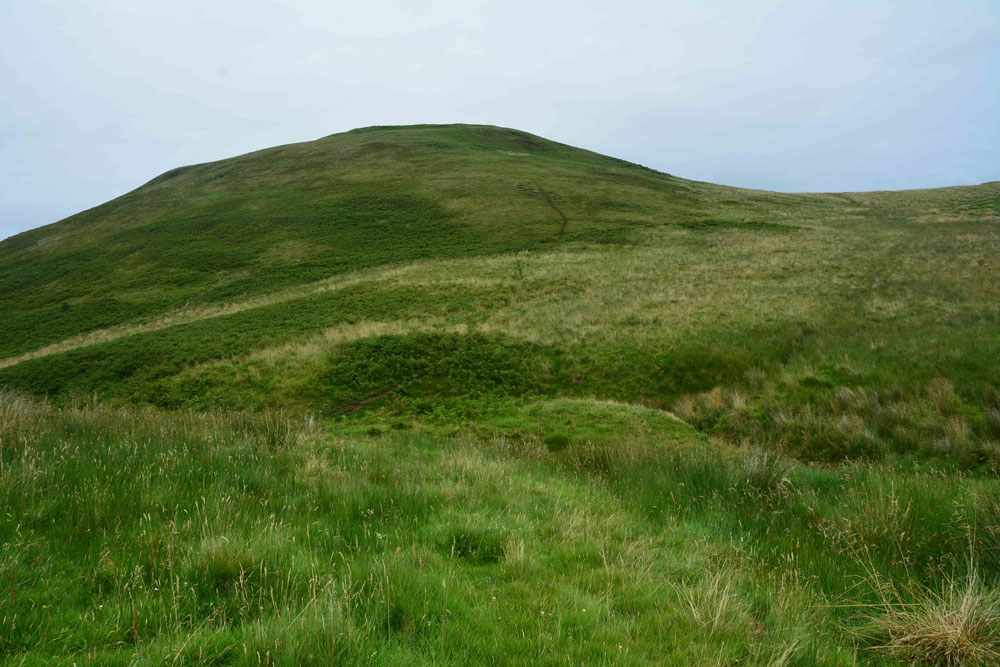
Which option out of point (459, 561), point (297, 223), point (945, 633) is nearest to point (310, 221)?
point (297, 223)

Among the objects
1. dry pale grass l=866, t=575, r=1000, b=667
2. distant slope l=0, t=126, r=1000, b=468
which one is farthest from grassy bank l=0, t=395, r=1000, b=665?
distant slope l=0, t=126, r=1000, b=468

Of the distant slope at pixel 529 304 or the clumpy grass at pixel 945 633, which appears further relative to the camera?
the distant slope at pixel 529 304

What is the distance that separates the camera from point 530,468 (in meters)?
8.18

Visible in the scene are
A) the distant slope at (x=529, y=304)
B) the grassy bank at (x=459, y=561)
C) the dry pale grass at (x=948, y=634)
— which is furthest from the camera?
the distant slope at (x=529, y=304)

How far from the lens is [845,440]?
1034 cm

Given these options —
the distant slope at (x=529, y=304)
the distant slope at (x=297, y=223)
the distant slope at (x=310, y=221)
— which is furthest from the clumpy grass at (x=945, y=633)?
the distant slope at (x=297, y=223)

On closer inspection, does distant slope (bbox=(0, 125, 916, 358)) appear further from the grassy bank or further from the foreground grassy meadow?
the grassy bank

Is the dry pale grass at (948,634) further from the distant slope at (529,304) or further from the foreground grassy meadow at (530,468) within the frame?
the distant slope at (529,304)

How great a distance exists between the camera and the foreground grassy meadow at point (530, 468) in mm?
3133

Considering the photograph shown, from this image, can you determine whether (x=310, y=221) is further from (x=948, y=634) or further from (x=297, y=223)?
(x=948, y=634)

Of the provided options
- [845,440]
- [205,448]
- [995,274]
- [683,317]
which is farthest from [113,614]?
[995,274]

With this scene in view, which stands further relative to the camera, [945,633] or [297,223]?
[297,223]

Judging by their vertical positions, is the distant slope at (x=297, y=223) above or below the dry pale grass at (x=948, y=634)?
above

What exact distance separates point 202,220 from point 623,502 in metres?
69.7
